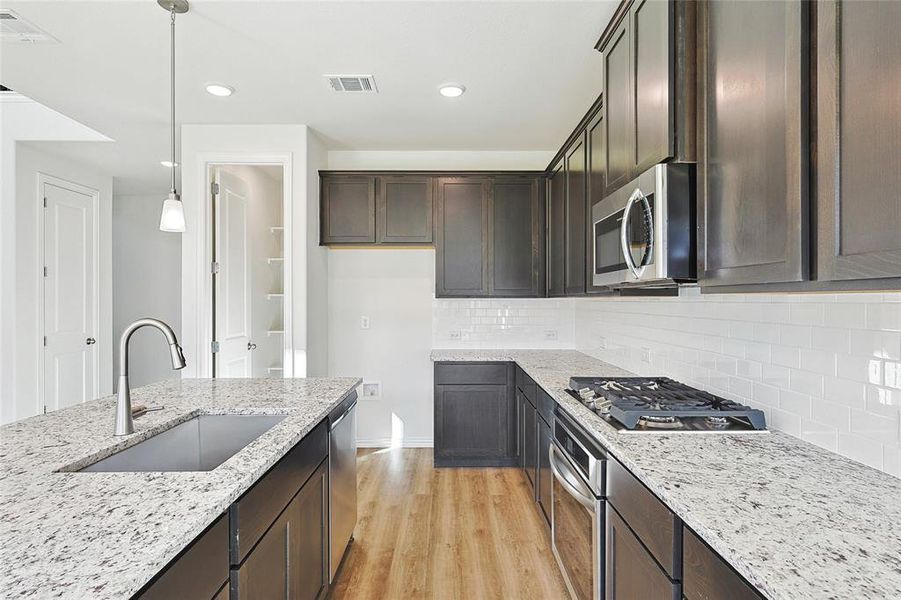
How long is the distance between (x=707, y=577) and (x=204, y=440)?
1.76 meters

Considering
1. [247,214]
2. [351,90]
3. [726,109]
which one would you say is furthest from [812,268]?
[247,214]

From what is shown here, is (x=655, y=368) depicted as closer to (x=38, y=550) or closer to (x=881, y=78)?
(x=881, y=78)

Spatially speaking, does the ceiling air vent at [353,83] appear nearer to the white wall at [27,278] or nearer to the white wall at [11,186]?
the white wall at [11,186]

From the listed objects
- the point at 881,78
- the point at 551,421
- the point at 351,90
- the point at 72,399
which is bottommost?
the point at 72,399

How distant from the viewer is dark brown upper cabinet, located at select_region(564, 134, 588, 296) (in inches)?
114

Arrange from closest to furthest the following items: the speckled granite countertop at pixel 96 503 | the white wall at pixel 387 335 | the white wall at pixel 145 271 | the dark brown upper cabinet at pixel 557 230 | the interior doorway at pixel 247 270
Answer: the speckled granite countertop at pixel 96 503
the dark brown upper cabinet at pixel 557 230
the interior doorway at pixel 247 270
the white wall at pixel 387 335
the white wall at pixel 145 271

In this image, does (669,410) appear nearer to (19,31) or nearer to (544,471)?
(544,471)

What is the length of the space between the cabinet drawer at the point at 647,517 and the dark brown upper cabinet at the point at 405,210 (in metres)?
2.79

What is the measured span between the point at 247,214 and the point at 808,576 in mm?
4136


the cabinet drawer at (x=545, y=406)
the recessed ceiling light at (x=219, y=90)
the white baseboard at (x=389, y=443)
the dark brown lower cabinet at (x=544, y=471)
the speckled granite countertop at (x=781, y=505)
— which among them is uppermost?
the recessed ceiling light at (x=219, y=90)

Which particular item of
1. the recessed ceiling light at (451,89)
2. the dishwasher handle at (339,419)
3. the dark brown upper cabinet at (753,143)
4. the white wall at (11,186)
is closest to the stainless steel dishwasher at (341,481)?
the dishwasher handle at (339,419)

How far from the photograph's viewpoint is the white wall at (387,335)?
14.4 feet

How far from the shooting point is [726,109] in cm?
134

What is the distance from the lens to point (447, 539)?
2754 mm
